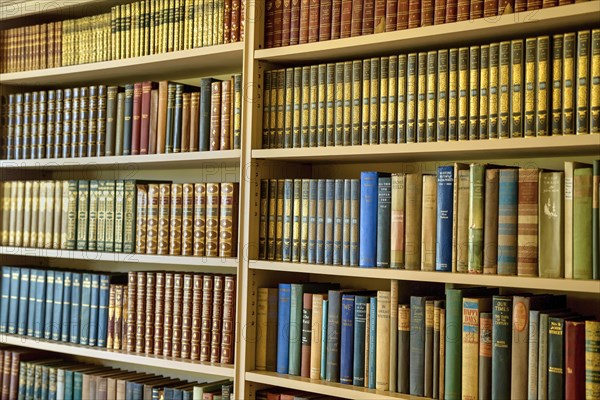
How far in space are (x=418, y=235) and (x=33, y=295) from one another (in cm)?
154

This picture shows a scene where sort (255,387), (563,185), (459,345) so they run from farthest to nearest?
(255,387) < (459,345) < (563,185)

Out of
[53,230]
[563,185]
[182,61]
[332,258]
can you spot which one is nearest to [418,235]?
[332,258]

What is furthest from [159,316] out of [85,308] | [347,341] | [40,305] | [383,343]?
[383,343]

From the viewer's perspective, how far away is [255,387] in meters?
2.30

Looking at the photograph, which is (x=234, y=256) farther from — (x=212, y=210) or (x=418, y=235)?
(x=418, y=235)

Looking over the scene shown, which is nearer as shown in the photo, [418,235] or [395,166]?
[418,235]

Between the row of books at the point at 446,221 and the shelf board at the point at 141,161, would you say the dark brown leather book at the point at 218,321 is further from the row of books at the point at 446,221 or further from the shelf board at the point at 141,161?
the shelf board at the point at 141,161

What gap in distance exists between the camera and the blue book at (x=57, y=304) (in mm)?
2768

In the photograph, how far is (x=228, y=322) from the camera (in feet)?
7.68

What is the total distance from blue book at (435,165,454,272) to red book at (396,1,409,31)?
399 millimetres

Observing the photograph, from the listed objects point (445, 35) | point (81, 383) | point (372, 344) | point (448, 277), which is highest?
point (445, 35)

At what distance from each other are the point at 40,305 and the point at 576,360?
6.21ft

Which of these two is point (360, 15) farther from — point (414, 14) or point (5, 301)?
point (5, 301)

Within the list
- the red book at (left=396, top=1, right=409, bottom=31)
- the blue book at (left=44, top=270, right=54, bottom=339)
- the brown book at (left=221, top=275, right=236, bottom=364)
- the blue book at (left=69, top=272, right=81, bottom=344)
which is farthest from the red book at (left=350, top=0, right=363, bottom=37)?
the blue book at (left=44, top=270, right=54, bottom=339)
